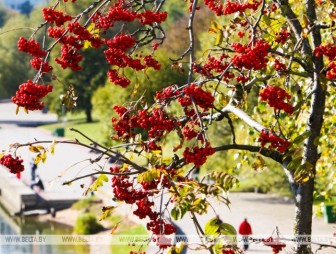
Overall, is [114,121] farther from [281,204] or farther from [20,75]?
[20,75]

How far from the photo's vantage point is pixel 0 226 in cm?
3294

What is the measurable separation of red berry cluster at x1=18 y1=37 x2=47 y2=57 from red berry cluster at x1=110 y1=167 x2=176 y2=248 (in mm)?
1236

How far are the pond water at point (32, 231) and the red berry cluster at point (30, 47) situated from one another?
1946 cm

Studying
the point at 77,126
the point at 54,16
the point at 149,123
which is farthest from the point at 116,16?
the point at 77,126

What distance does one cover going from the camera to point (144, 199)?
19.3 feet

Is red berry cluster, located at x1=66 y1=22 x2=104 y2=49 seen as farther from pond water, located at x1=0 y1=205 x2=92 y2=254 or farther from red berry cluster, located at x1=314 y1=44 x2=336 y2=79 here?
pond water, located at x1=0 y1=205 x2=92 y2=254

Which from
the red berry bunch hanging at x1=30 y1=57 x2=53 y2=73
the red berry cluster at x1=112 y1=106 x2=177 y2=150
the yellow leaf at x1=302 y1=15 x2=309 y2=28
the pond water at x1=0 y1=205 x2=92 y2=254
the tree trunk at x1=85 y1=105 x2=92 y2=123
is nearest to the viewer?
the red berry cluster at x1=112 y1=106 x2=177 y2=150

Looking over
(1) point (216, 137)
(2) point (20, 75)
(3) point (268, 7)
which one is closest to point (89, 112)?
(2) point (20, 75)

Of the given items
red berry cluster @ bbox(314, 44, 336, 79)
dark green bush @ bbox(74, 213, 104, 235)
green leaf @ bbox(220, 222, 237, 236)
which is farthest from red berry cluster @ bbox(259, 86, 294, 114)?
dark green bush @ bbox(74, 213, 104, 235)

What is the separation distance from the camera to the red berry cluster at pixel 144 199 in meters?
5.61

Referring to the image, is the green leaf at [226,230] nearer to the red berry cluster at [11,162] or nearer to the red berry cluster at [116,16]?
the red berry cluster at [11,162]

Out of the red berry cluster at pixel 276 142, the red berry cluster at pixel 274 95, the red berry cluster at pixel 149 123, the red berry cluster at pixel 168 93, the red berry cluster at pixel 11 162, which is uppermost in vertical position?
the red berry cluster at pixel 168 93

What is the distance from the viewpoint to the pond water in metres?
26.5

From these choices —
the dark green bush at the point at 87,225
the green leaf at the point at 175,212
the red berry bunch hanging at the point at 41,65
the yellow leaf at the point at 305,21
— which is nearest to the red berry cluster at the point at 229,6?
the yellow leaf at the point at 305,21
